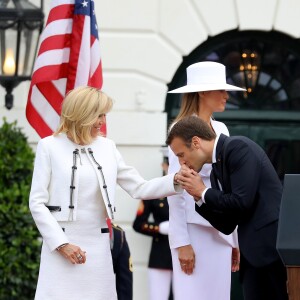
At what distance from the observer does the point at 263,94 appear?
12391mm

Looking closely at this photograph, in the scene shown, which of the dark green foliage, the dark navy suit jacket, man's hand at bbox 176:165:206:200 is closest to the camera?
the dark navy suit jacket

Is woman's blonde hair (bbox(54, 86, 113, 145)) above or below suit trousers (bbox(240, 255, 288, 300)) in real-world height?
above

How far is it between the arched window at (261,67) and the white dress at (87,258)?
6.05 m

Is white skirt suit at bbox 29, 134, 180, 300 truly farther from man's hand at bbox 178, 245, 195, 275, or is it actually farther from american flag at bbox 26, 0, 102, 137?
american flag at bbox 26, 0, 102, 137

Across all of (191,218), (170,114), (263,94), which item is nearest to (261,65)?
(263,94)

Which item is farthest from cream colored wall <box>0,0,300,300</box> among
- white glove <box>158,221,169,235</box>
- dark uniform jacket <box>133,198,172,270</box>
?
white glove <box>158,221,169,235</box>

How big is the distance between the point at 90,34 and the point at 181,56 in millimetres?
3766

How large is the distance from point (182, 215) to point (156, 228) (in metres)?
4.58

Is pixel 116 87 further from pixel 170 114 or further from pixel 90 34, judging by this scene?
pixel 90 34

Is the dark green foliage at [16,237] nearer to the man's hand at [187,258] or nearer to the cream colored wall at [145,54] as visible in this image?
the cream colored wall at [145,54]

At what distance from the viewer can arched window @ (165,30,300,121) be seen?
12312 millimetres

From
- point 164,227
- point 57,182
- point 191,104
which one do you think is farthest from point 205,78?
point 164,227

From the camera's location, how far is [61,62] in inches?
329

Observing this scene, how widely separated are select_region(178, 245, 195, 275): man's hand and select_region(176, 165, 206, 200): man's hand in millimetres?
596
